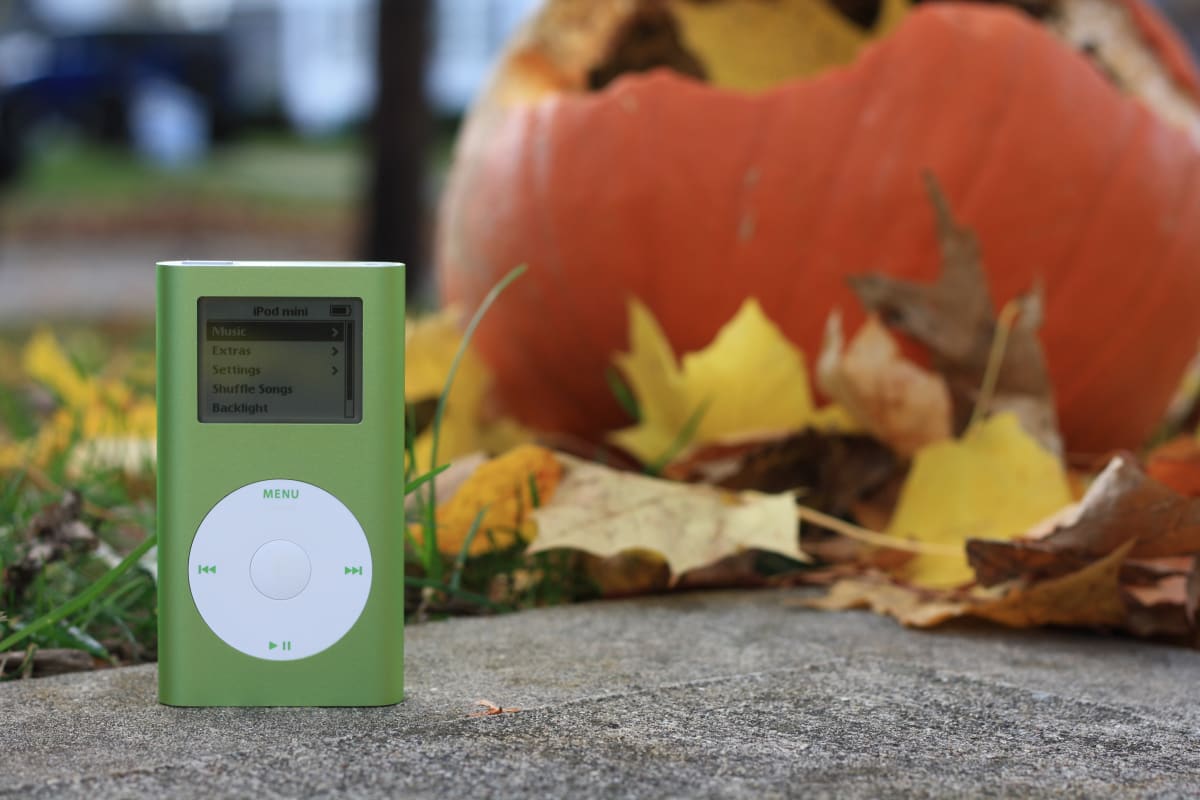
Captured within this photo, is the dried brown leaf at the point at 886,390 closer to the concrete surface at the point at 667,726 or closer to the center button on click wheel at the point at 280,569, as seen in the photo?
the concrete surface at the point at 667,726

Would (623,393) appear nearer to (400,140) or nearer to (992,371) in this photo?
(992,371)

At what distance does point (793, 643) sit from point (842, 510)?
412mm

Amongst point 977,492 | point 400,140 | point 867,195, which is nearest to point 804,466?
point 977,492

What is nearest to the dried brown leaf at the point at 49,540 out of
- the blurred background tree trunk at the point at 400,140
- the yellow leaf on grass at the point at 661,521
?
the yellow leaf on grass at the point at 661,521

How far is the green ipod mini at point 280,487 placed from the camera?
890 mm

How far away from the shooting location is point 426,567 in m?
1.25

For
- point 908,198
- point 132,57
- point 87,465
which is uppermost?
point 132,57

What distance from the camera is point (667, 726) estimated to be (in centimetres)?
87

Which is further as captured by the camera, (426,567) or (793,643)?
(426,567)

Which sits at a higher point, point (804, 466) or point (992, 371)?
point (992, 371)

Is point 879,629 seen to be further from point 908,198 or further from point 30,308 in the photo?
point 30,308

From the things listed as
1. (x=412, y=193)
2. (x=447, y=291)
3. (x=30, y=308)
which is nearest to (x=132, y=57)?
(x=30, y=308)

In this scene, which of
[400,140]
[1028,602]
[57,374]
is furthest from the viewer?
[400,140]

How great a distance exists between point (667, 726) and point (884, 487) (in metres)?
0.73
